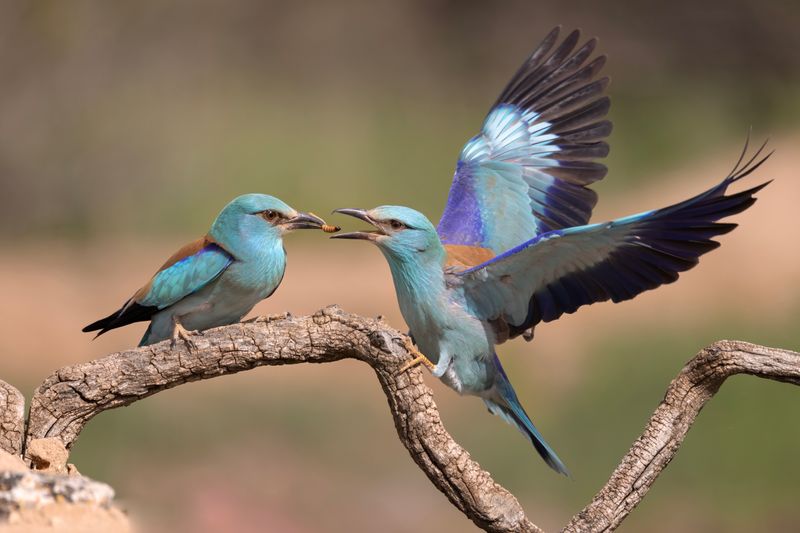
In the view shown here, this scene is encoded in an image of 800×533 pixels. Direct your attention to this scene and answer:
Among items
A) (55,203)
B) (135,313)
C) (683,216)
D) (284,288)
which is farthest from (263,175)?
(683,216)

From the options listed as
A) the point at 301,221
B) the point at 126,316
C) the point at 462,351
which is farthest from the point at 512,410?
the point at 126,316

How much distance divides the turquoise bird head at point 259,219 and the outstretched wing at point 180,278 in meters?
0.04

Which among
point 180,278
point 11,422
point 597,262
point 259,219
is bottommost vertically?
point 11,422

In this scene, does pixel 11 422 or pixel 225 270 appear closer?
pixel 11 422

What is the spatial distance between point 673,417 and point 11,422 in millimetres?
1233

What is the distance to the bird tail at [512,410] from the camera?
2432mm

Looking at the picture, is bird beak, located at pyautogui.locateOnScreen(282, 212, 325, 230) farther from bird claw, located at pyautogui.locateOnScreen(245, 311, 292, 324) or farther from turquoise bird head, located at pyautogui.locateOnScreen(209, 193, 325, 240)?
bird claw, located at pyautogui.locateOnScreen(245, 311, 292, 324)

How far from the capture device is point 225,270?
236 cm

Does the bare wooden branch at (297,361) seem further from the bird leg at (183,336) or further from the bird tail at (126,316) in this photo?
the bird tail at (126,316)

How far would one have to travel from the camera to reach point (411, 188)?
6344mm

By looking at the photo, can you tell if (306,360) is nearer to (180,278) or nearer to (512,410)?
(180,278)

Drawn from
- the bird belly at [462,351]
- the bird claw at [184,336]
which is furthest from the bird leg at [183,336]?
the bird belly at [462,351]

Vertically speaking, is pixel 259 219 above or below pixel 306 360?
above

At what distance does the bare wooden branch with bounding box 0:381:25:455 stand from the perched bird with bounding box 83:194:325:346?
214 millimetres
